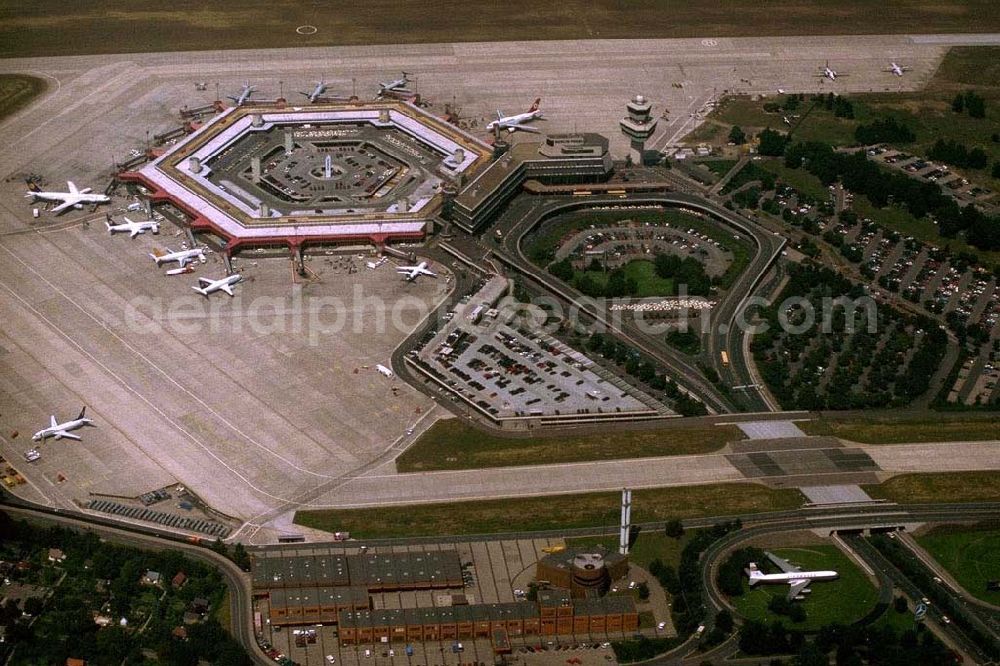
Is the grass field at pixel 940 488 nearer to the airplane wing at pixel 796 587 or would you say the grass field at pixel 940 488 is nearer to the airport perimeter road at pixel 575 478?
the airport perimeter road at pixel 575 478

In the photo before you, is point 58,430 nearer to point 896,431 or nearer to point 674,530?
point 674,530

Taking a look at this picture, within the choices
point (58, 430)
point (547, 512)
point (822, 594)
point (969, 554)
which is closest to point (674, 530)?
point (547, 512)

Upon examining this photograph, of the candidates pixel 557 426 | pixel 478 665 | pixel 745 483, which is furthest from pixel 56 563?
pixel 745 483

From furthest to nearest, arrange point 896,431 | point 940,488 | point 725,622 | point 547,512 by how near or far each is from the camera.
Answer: point 896,431 < point 940,488 < point 547,512 < point 725,622

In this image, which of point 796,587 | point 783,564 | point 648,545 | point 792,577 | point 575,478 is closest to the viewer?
point 796,587

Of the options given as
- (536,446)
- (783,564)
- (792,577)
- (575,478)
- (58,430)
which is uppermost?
(792,577)

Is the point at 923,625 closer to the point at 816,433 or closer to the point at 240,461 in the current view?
the point at 816,433
